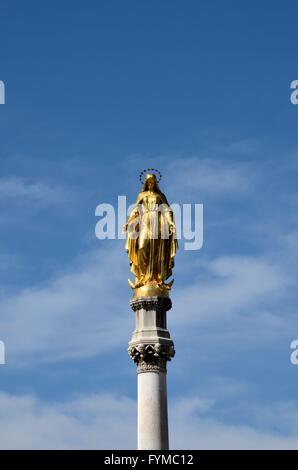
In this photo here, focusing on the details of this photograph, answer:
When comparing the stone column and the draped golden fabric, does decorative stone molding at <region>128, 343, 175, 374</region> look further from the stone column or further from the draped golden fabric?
the draped golden fabric

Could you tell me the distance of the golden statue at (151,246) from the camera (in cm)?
5275

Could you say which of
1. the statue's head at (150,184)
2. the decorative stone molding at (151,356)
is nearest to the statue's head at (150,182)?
the statue's head at (150,184)

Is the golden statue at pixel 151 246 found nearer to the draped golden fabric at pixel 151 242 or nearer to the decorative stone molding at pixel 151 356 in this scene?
the draped golden fabric at pixel 151 242

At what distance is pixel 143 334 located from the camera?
2028 inches

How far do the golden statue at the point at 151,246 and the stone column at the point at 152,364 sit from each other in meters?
0.69

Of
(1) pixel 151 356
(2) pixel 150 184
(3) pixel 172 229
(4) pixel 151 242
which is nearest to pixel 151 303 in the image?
(1) pixel 151 356

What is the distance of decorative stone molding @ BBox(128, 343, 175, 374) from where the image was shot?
5094 centimetres

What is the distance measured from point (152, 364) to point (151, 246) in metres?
4.89

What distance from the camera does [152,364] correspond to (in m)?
51.0
